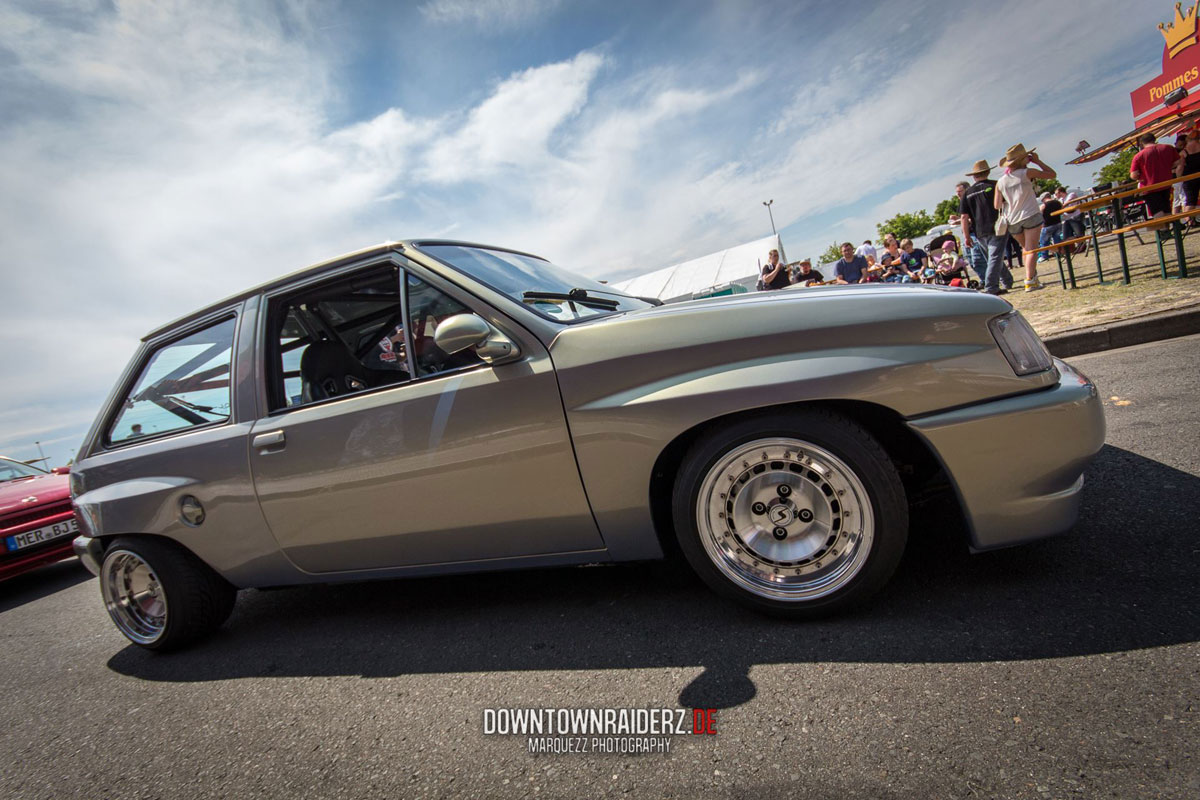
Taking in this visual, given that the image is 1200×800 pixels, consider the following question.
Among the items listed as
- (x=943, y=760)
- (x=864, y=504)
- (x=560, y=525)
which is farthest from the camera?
(x=560, y=525)

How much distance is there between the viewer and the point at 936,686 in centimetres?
165

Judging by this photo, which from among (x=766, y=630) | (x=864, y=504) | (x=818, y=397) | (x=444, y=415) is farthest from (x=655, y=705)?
(x=444, y=415)

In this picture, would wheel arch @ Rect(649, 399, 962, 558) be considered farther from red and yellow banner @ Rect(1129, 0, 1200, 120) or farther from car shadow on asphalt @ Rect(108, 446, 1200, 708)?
red and yellow banner @ Rect(1129, 0, 1200, 120)

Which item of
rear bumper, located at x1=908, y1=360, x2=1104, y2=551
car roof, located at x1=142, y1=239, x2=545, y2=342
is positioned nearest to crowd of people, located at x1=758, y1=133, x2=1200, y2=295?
rear bumper, located at x1=908, y1=360, x2=1104, y2=551

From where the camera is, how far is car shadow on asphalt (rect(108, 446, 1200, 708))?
1791 millimetres

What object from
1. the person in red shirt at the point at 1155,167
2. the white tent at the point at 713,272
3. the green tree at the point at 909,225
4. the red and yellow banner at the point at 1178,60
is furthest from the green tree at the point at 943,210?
the person in red shirt at the point at 1155,167

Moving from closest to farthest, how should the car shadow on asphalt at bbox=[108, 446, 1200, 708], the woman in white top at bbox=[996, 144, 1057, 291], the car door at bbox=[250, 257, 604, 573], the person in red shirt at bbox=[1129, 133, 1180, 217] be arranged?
1. the car shadow on asphalt at bbox=[108, 446, 1200, 708]
2. the car door at bbox=[250, 257, 604, 573]
3. the woman in white top at bbox=[996, 144, 1057, 291]
4. the person in red shirt at bbox=[1129, 133, 1180, 217]

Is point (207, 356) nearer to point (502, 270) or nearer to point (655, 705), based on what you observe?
point (502, 270)

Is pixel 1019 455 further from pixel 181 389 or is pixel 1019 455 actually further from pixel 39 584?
pixel 39 584

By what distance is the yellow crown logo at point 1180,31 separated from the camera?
80.0ft

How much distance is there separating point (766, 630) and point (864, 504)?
55 cm

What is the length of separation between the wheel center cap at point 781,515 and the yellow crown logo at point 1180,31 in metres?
34.9

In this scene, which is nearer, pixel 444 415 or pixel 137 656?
pixel 444 415

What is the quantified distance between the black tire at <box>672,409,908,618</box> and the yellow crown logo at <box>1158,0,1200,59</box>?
114 feet
